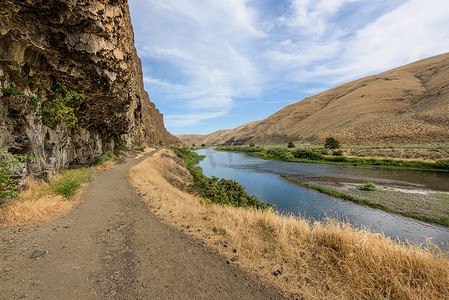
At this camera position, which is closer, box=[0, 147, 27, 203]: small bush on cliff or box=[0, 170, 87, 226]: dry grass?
box=[0, 147, 27, 203]: small bush on cliff

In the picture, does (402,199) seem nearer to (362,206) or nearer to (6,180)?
(362,206)

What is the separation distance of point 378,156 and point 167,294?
44.1 metres

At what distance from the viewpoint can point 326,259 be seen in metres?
3.79

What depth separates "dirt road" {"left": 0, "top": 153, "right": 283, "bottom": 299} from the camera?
8.87ft

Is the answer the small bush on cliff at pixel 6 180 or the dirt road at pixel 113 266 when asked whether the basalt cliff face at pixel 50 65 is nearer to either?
the small bush on cliff at pixel 6 180

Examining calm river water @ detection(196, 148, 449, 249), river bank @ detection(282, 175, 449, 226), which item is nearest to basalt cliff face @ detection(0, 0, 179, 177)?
calm river water @ detection(196, 148, 449, 249)

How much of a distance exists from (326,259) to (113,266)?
434cm

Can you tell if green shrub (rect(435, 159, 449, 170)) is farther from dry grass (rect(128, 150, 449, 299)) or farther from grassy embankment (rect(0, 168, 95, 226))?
grassy embankment (rect(0, 168, 95, 226))

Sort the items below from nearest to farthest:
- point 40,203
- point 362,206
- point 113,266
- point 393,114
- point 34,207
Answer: point 113,266 → point 34,207 → point 40,203 → point 362,206 → point 393,114

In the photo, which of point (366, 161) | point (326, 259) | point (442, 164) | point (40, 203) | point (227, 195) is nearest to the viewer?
point (326, 259)

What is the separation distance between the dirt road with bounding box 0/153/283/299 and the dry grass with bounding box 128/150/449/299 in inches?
19.1

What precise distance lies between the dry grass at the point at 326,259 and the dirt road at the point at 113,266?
0.48 meters

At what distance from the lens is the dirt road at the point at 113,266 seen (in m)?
2.71

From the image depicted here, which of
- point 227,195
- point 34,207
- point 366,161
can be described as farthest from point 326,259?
point 366,161
